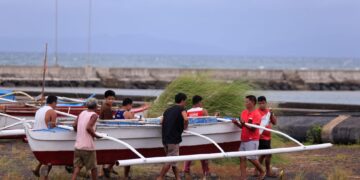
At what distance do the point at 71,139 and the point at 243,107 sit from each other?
189 inches

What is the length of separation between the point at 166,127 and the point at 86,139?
1.43m

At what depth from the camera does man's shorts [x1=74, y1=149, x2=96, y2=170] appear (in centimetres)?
1226

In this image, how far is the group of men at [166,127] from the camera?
12227 mm

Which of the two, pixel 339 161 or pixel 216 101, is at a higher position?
pixel 216 101

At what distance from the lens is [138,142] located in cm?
1341

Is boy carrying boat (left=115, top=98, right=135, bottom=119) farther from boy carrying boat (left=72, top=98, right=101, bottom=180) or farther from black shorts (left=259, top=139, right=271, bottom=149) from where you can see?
black shorts (left=259, top=139, right=271, bottom=149)

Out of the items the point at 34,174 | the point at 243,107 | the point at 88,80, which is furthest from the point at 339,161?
the point at 88,80

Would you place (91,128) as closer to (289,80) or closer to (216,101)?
(216,101)

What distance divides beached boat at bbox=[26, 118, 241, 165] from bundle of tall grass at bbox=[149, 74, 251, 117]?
6.23ft

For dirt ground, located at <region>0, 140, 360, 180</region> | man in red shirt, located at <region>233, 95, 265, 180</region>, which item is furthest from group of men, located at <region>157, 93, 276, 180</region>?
dirt ground, located at <region>0, 140, 360, 180</region>

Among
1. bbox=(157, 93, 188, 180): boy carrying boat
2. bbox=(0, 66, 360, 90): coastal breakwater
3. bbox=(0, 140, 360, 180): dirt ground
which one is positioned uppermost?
bbox=(157, 93, 188, 180): boy carrying boat

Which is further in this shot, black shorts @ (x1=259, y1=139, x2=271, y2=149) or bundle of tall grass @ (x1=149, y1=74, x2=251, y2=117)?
bundle of tall grass @ (x1=149, y1=74, x2=251, y2=117)

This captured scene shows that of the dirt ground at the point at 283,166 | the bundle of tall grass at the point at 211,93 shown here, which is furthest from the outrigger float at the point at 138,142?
the bundle of tall grass at the point at 211,93

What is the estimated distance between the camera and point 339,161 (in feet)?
56.0
